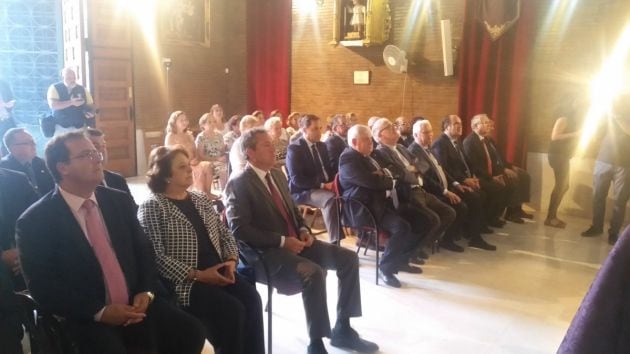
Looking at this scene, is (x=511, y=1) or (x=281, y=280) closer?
(x=281, y=280)

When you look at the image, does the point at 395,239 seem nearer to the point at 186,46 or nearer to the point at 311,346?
the point at 311,346

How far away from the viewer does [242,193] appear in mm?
2891

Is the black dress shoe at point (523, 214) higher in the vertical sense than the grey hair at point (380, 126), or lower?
lower

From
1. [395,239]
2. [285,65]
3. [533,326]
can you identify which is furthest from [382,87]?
[533,326]

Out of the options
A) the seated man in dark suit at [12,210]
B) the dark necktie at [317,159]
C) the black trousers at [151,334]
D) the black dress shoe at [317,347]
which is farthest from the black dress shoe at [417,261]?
the seated man in dark suit at [12,210]

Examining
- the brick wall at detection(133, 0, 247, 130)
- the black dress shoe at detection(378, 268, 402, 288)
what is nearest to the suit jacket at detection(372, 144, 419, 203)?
the black dress shoe at detection(378, 268, 402, 288)

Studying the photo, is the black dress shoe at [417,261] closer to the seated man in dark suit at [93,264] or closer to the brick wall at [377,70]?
the seated man in dark suit at [93,264]

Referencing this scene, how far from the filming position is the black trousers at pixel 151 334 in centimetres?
193

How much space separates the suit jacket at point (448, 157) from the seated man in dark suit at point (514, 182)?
819 mm

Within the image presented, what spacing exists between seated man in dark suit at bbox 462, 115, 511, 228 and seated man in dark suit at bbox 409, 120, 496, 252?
1.61ft

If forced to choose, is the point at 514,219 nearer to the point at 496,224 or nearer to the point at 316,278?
the point at 496,224

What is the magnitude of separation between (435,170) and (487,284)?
4.25ft

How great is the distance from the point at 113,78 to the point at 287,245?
6.01 metres

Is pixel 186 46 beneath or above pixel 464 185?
above
